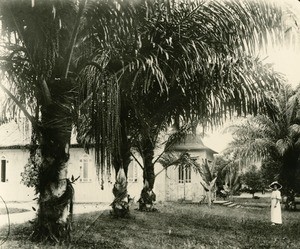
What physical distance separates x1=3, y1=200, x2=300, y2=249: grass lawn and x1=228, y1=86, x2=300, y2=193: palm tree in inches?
49.5

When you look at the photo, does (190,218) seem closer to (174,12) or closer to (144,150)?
(144,150)

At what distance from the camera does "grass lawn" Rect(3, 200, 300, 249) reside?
22.7ft

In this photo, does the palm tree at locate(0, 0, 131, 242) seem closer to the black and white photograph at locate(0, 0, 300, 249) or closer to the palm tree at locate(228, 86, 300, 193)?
the black and white photograph at locate(0, 0, 300, 249)

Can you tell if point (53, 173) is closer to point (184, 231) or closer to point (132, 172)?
point (184, 231)

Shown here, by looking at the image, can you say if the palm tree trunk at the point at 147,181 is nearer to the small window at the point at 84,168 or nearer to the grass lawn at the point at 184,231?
the grass lawn at the point at 184,231

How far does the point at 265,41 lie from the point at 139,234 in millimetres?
4041

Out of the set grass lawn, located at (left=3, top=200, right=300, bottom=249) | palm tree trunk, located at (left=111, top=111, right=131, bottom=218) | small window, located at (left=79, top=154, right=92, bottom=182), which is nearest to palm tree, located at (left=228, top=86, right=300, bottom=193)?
grass lawn, located at (left=3, top=200, right=300, bottom=249)

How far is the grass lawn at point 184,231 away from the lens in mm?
6934

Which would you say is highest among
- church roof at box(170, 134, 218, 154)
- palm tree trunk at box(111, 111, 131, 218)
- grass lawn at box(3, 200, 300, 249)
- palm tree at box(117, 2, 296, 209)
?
palm tree at box(117, 2, 296, 209)

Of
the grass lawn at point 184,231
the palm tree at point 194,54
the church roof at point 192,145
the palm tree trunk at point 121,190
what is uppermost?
the palm tree at point 194,54

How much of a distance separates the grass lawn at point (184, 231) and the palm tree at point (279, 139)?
1.26 metres

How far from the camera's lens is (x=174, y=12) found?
6211 millimetres

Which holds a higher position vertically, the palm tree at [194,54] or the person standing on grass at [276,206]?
the palm tree at [194,54]

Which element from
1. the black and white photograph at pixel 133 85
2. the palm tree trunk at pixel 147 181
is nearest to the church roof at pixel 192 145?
the palm tree trunk at pixel 147 181
